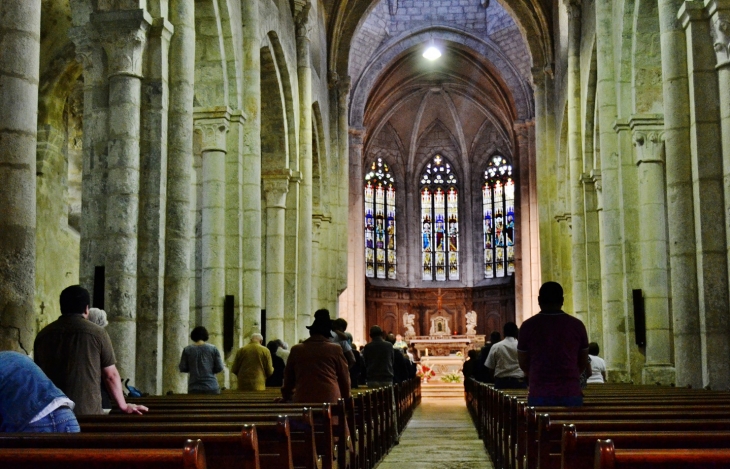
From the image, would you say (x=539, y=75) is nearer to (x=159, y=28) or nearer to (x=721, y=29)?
(x=721, y=29)

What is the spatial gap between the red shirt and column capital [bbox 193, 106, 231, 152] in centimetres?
1034

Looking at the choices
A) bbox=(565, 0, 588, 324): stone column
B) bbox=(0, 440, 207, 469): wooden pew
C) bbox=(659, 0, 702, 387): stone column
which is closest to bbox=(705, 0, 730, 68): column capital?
bbox=(659, 0, 702, 387): stone column

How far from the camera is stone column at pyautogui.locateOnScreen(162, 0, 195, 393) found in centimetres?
1268

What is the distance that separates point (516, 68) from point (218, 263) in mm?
24203

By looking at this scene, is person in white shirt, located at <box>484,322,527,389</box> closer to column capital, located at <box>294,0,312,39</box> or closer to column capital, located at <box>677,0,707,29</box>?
column capital, located at <box>677,0,707,29</box>

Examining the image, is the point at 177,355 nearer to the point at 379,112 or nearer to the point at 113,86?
the point at 113,86

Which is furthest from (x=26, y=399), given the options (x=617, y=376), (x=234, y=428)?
(x=617, y=376)

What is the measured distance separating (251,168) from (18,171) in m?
10.4

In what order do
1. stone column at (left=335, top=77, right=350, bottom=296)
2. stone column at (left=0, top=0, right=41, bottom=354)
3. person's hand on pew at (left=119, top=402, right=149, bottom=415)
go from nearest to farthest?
person's hand on pew at (left=119, top=402, right=149, bottom=415)
stone column at (left=0, top=0, right=41, bottom=354)
stone column at (left=335, top=77, right=350, bottom=296)

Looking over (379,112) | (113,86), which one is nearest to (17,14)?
(113,86)

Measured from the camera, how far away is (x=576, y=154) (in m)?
23.1

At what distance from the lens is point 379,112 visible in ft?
143

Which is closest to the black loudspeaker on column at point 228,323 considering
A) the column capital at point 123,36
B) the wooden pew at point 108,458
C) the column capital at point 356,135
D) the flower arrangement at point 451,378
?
the column capital at point 123,36

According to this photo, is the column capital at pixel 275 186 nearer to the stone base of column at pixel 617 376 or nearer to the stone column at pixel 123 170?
the stone base of column at pixel 617 376
